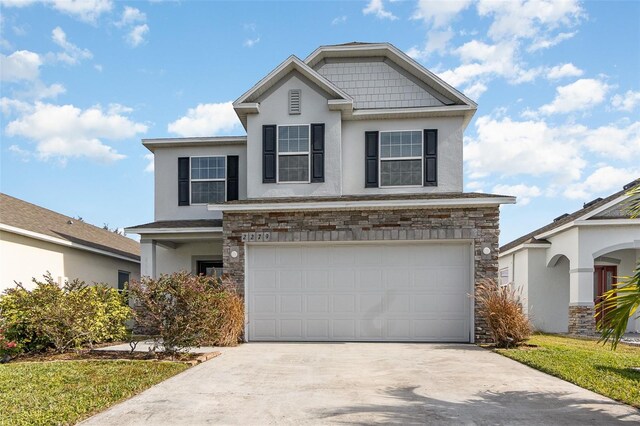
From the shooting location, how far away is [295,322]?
12930 mm

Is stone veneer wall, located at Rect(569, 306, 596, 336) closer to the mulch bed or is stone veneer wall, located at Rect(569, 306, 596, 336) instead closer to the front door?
the front door

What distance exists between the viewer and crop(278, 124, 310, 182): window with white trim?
1424 centimetres

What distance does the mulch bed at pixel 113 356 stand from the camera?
9719 millimetres

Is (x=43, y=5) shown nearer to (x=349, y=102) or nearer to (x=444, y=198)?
(x=349, y=102)

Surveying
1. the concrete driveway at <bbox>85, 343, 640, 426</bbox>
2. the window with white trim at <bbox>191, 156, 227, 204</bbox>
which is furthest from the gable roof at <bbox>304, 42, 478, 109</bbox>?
the concrete driveway at <bbox>85, 343, 640, 426</bbox>

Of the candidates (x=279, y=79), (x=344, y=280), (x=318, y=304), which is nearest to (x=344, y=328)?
(x=318, y=304)

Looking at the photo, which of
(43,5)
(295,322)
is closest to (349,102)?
(295,322)

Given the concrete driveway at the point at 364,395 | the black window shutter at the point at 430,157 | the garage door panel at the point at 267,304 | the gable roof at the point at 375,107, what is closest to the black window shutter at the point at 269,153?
the gable roof at the point at 375,107

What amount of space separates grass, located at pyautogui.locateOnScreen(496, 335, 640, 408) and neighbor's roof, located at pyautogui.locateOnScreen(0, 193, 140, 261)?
12.9m

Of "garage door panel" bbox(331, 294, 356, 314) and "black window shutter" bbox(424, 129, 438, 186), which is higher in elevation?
"black window shutter" bbox(424, 129, 438, 186)

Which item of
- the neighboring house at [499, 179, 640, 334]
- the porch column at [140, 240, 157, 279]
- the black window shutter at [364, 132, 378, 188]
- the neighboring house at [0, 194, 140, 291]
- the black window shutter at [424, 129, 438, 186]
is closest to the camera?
the neighboring house at [0, 194, 140, 291]

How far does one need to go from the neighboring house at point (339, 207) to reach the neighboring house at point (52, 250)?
274cm

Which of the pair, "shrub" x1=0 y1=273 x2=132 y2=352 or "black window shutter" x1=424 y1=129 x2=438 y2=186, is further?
"black window shutter" x1=424 y1=129 x2=438 y2=186

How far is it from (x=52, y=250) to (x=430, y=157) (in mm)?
11638
